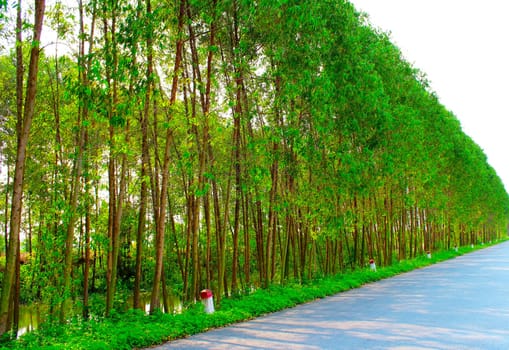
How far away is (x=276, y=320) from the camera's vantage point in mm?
7961

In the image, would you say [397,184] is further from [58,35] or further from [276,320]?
[58,35]

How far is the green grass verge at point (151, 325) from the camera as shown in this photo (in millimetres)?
5750

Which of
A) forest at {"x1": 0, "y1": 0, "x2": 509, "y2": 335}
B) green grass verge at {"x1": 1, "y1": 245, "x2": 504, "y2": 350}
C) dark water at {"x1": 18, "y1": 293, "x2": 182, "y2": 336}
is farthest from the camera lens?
dark water at {"x1": 18, "y1": 293, "x2": 182, "y2": 336}

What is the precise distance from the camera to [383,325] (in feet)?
22.7

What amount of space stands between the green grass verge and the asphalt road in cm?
28

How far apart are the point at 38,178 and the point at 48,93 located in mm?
1970

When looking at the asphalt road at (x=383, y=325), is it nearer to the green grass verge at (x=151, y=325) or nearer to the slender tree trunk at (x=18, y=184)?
the green grass verge at (x=151, y=325)

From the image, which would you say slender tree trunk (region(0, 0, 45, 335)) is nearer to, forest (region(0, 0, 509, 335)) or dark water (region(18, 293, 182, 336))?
forest (region(0, 0, 509, 335))

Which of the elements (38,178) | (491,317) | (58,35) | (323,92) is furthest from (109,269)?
(491,317)

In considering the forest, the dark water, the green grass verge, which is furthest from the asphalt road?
the dark water

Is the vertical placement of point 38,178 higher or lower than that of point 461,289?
higher

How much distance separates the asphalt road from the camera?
5789 millimetres

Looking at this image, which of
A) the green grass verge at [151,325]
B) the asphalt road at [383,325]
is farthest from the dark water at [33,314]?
the asphalt road at [383,325]

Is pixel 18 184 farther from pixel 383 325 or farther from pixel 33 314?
pixel 33 314
